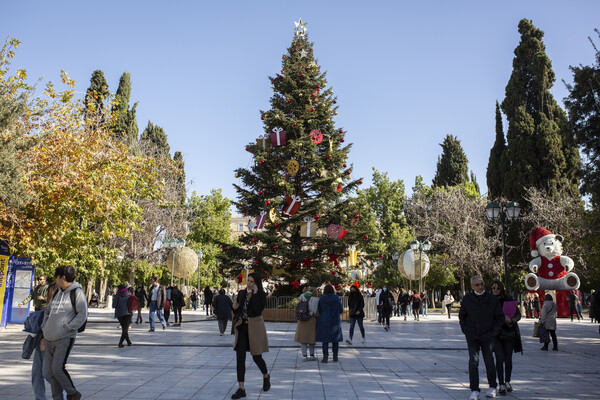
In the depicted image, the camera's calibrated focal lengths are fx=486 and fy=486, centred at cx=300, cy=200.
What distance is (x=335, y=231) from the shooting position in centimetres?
2342

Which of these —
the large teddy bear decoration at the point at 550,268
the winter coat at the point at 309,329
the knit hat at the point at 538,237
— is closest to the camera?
the winter coat at the point at 309,329

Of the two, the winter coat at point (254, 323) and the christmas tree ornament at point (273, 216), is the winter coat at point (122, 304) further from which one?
the christmas tree ornament at point (273, 216)

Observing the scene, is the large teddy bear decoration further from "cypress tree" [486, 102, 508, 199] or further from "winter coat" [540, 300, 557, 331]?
"cypress tree" [486, 102, 508, 199]

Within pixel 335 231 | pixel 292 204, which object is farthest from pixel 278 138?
pixel 335 231

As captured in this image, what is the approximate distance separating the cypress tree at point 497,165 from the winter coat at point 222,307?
31.7 meters

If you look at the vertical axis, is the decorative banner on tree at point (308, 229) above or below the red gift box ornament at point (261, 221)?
below

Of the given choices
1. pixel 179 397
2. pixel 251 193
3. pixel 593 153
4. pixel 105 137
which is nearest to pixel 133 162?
pixel 105 137

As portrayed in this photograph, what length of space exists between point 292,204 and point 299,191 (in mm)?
1786

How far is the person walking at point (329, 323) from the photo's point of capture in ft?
35.2

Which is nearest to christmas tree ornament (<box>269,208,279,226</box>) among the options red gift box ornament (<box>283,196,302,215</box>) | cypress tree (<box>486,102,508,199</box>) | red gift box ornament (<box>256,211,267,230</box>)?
red gift box ornament (<box>256,211,267,230</box>)

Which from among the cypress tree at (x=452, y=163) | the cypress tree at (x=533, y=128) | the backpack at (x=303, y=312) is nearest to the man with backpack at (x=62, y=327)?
the backpack at (x=303, y=312)

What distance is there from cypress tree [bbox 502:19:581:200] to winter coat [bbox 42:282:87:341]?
3705cm

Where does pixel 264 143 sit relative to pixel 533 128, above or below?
below

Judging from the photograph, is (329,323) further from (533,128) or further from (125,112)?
(125,112)
